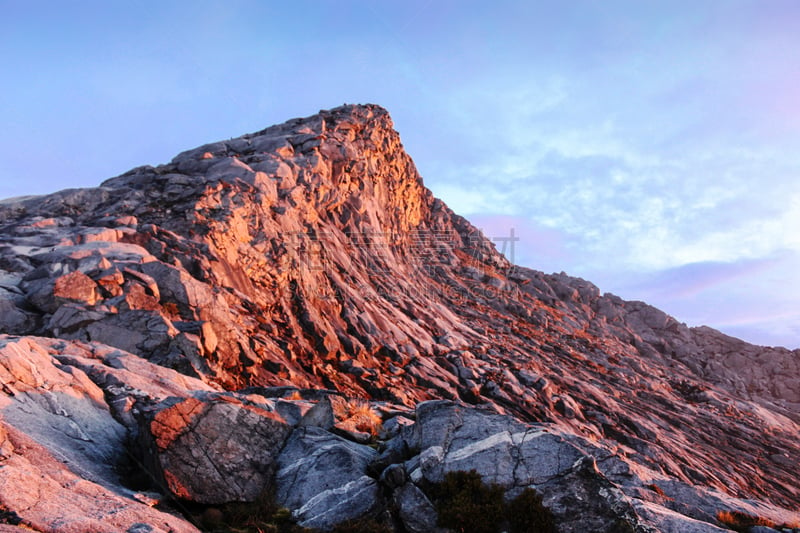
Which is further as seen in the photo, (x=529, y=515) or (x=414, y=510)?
(x=414, y=510)

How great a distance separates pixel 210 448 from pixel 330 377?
22.2m


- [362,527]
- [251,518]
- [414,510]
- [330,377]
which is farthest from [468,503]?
[330,377]

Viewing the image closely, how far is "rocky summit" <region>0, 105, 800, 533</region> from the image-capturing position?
1228 centimetres

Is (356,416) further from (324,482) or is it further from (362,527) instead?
(362,527)

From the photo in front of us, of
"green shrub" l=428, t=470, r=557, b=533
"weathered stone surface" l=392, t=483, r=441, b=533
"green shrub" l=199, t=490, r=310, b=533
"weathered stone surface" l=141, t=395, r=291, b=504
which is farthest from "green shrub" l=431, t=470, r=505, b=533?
"weathered stone surface" l=141, t=395, r=291, b=504

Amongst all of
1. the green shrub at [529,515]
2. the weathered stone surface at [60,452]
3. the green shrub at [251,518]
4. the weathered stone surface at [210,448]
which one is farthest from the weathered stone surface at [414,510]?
the weathered stone surface at [60,452]

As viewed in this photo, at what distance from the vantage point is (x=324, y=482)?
44.7 feet

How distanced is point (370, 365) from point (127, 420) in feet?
87.7

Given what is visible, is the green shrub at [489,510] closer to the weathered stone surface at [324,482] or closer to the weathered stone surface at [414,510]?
the weathered stone surface at [414,510]

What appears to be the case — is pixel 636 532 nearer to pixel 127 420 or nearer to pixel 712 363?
pixel 127 420

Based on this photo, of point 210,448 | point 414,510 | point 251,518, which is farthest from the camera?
point 210,448

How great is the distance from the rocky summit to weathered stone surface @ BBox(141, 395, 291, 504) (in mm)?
61

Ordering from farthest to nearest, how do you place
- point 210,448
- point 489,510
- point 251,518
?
point 210,448 < point 251,518 < point 489,510

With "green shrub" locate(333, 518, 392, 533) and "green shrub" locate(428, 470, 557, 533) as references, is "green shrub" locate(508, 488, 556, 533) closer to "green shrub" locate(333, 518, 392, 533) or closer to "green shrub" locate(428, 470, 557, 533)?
"green shrub" locate(428, 470, 557, 533)
